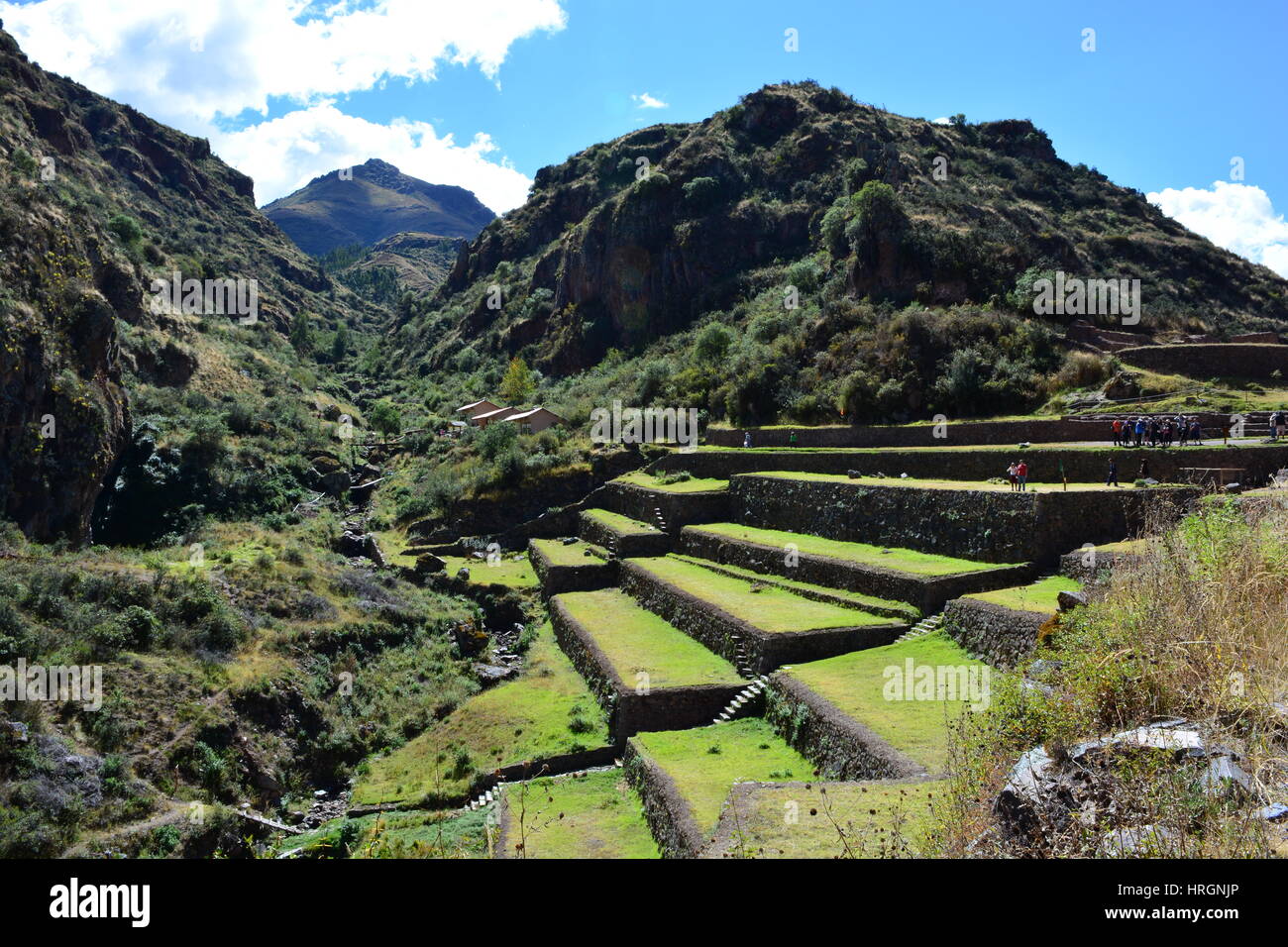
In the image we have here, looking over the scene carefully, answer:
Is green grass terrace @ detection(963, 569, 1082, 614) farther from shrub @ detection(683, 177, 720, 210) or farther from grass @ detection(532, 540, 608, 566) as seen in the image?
shrub @ detection(683, 177, 720, 210)

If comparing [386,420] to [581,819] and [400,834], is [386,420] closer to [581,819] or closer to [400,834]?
[400,834]

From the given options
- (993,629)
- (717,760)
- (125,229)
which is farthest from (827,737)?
(125,229)

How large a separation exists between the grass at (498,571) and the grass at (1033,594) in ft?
63.8

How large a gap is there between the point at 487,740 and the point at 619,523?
16086mm

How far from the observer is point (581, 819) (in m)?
13.8

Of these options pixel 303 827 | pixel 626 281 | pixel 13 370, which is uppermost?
pixel 626 281

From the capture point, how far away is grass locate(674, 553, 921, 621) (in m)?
17.9

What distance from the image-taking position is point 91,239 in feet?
124

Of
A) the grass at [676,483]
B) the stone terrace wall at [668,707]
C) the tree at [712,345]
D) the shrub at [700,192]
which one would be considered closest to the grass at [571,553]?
the grass at [676,483]

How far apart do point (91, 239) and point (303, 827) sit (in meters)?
33.9

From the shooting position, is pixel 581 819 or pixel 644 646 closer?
pixel 581 819

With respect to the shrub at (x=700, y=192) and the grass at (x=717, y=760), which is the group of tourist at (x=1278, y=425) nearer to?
the grass at (x=717, y=760)
